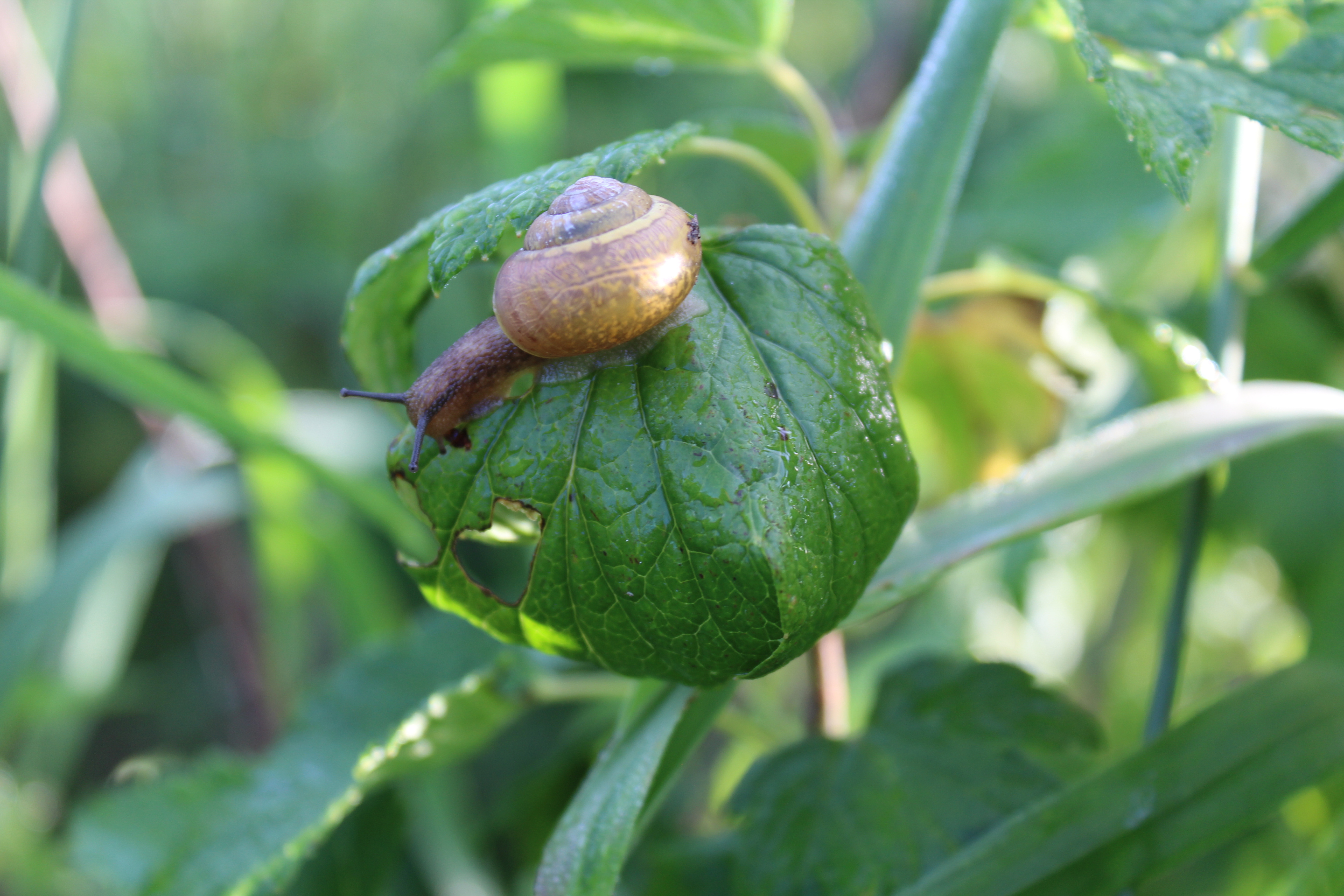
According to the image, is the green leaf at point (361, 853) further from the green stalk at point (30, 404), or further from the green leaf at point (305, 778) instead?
the green stalk at point (30, 404)

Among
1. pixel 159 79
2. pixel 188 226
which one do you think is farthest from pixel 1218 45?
pixel 159 79

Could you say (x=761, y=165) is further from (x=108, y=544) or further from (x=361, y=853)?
(x=108, y=544)

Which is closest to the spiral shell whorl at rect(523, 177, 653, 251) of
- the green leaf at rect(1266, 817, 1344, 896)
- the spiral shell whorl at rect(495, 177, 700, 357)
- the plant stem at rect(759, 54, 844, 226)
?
the spiral shell whorl at rect(495, 177, 700, 357)

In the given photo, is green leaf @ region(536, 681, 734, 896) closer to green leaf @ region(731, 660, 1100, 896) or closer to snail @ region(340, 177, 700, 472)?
green leaf @ region(731, 660, 1100, 896)

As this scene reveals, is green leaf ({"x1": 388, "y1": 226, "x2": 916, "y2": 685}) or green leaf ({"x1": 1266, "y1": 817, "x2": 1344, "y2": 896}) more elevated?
green leaf ({"x1": 388, "y1": 226, "x2": 916, "y2": 685})

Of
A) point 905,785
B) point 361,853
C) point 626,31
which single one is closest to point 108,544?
point 361,853

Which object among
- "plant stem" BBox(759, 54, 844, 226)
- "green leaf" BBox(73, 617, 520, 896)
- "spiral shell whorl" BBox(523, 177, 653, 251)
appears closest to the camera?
"spiral shell whorl" BBox(523, 177, 653, 251)

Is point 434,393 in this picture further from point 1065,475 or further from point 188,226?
point 188,226

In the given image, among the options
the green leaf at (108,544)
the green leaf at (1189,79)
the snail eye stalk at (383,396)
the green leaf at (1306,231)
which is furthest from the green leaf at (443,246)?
the green leaf at (108,544)
